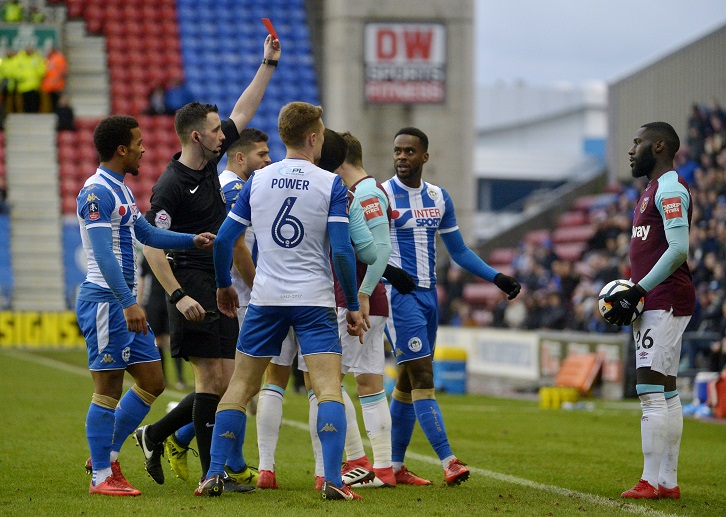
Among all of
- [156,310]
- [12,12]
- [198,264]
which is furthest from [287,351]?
[12,12]

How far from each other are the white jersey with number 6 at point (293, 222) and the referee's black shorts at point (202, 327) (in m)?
0.63

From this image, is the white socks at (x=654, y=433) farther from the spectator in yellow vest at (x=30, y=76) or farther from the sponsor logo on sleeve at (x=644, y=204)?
the spectator in yellow vest at (x=30, y=76)

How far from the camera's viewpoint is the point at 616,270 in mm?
20516

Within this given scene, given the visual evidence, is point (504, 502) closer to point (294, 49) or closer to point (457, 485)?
point (457, 485)

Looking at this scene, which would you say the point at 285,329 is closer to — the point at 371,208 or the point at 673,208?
the point at 371,208

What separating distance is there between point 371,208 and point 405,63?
925 inches

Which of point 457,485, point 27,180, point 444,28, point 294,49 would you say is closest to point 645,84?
point 444,28

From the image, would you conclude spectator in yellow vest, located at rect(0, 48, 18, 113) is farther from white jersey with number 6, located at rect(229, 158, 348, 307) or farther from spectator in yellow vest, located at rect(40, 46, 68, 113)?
white jersey with number 6, located at rect(229, 158, 348, 307)

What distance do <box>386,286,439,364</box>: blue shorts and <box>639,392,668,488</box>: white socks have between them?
144cm

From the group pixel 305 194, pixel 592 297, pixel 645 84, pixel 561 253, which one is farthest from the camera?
pixel 645 84

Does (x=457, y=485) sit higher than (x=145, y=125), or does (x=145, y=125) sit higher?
(x=145, y=125)

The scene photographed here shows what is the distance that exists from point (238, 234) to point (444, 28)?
24.7 metres

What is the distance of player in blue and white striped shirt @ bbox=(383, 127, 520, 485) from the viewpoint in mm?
7648

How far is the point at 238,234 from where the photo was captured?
263 inches
